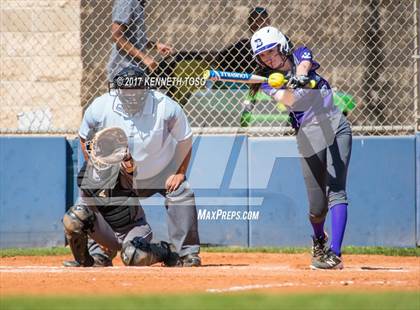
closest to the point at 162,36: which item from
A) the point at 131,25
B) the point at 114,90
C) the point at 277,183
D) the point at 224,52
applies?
the point at 224,52

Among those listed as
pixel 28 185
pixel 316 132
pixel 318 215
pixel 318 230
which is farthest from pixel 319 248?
pixel 28 185

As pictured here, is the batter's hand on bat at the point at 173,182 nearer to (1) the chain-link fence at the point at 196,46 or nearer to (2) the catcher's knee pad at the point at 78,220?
Result: (2) the catcher's knee pad at the point at 78,220

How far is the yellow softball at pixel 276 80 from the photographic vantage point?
7.65 meters

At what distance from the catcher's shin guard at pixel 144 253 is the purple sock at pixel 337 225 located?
130cm

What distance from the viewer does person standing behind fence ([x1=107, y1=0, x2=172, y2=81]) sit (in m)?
9.43

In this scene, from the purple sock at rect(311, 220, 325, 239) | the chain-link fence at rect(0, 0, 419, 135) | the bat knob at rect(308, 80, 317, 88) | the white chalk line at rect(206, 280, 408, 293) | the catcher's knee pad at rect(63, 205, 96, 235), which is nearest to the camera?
the white chalk line at rect(206, 280, 408, 293)

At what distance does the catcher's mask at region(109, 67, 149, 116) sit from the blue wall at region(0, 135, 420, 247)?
180cm

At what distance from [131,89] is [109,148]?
0.51 meters

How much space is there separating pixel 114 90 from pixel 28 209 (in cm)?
216

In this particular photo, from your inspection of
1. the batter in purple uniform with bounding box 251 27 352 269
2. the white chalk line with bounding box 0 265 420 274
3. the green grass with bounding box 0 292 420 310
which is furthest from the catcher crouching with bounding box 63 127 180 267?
the green grass with bounding box 0 292 420 310

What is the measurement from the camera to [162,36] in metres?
11.2

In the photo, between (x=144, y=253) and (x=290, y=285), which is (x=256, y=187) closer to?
(x=144, y=253)

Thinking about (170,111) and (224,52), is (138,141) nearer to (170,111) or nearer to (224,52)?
(170,111)

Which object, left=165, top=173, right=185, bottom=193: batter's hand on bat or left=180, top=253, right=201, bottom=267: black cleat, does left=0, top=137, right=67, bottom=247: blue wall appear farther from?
left=180, top=253, right=201, bottom=267: black cleat
